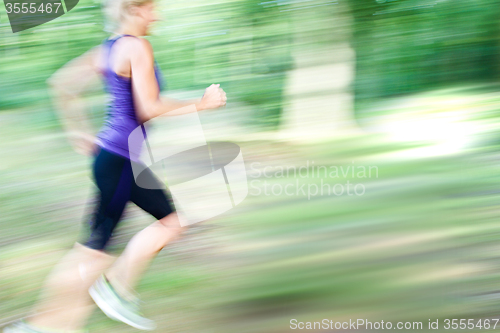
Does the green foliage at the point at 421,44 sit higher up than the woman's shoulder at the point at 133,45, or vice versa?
the woman's shoulder at the point at 133,45

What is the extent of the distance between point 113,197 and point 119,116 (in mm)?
356

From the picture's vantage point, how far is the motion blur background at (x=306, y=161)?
2.41 metres

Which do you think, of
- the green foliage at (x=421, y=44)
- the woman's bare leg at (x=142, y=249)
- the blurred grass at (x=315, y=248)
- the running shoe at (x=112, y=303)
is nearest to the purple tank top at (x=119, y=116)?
the woman's bare leg at (x=142, y=249)

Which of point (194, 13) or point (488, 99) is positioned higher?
point (194, 13)

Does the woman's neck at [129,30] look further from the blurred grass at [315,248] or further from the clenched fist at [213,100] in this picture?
the blurred grass at [315,248]

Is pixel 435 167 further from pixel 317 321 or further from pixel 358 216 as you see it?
pixel 317 321

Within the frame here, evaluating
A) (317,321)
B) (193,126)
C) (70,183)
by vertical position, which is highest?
(193,126)

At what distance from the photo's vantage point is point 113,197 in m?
2.10

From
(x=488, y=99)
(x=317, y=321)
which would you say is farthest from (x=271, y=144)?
(x=488, y=99)

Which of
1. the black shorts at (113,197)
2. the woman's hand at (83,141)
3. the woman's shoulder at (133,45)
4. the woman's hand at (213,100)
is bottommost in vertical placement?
the black shorts at (113,197)

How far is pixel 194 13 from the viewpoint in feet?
10.7

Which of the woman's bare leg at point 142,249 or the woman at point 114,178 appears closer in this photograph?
the woman at point 114,178

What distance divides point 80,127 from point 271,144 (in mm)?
1403

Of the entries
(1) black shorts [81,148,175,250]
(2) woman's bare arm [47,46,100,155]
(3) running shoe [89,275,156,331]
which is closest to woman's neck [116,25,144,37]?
(2) woman's bare arm [47,46,100,155]
